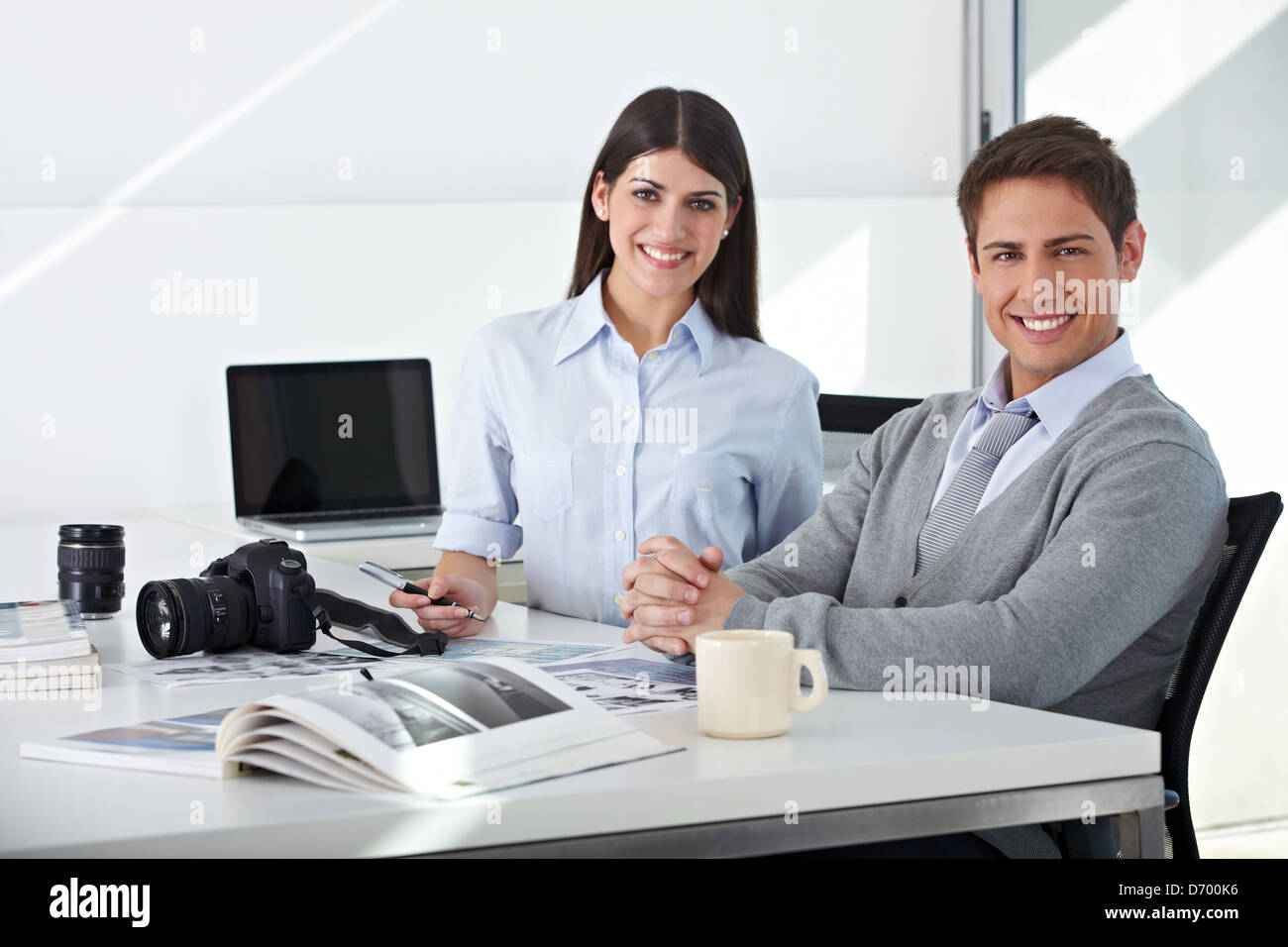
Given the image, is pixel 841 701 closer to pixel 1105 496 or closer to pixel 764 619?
pixel 764 619

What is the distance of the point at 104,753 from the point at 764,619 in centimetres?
60

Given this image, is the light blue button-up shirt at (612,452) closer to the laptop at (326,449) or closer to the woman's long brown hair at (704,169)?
the woman's long brown hair at (704,169)

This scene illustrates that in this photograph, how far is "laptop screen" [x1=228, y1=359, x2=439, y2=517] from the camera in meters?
2.96

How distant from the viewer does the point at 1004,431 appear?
1516mm

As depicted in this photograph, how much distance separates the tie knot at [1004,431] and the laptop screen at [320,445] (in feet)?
5.76

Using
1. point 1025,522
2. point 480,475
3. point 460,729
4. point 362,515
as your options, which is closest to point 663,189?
point 480,475

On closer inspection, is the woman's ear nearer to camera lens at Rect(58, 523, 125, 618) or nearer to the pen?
the pen

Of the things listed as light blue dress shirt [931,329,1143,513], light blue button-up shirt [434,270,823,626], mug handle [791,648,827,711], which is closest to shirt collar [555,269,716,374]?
light blue button-up shirt [434,270,823,626]

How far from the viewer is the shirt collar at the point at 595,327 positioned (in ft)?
6.48

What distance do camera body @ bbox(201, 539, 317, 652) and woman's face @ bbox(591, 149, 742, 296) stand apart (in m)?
0.70

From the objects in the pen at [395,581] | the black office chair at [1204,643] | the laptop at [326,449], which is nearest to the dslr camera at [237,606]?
the pen at [395,581]

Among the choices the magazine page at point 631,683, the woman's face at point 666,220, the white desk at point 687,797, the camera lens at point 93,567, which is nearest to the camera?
the white desk at point 687,797

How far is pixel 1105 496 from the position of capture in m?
1.29
